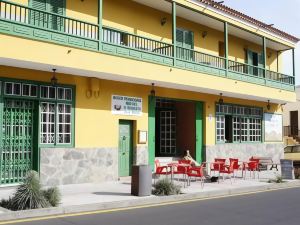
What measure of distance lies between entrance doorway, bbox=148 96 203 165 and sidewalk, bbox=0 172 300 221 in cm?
437

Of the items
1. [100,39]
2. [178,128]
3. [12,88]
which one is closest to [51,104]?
[12,88]

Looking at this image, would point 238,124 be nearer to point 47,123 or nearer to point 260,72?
point 260,72

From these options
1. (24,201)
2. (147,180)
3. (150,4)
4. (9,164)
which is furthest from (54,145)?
(150,4)

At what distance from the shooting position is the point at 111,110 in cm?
1647

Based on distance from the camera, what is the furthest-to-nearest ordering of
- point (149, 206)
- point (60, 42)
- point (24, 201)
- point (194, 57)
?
point (194, 57) → point (60, 42) → point (149, 206) → point (24, 201)

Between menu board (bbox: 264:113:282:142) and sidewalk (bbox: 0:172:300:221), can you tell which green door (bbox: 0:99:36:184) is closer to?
sidewalk (bbox: 0:172:300:221)

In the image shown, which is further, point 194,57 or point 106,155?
point 194,57

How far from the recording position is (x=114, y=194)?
40.3 feet

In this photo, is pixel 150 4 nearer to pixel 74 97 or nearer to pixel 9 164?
pixel 74 97

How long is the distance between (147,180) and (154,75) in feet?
18.3

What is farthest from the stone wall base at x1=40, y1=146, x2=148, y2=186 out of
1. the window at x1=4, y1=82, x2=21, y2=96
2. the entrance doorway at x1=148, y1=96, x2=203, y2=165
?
the entrance doorway at x1=148, y1=96, x2=203, y2=165

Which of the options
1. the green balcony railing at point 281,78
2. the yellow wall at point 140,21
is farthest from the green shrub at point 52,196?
the green balcony railing at point 281,78

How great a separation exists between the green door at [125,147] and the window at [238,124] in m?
6.23

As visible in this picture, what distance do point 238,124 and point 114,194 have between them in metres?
13.0
